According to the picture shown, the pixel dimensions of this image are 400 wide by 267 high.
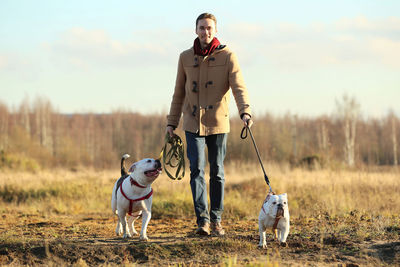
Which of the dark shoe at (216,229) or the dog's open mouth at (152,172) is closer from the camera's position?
the dog's open mouth at (152,172)

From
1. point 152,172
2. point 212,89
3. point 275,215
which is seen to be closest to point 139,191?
point 152,172

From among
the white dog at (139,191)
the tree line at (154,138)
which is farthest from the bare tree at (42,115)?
the white dog at (139,191)

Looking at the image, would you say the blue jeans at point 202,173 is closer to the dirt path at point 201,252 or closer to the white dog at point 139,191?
the dirt path at point 201,252

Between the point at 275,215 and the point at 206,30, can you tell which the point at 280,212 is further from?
the point at 206,30

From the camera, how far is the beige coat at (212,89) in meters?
5.90

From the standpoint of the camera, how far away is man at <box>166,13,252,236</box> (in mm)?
5895

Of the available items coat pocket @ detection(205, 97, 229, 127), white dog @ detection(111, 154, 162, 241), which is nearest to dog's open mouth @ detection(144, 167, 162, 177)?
white dog @ detection(111, 154, 162, 241)

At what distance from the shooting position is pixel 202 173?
237 inches

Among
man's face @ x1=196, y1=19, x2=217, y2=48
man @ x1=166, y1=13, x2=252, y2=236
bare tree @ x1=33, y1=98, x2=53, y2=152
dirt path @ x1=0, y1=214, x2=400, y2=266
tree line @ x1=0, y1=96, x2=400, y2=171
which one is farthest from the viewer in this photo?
bare tree @ x1=33, y1=98, x2=53, y2=152

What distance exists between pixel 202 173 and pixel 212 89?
104 cm

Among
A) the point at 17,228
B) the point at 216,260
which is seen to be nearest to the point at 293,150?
the point at 17,228

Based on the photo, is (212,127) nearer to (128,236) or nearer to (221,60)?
(221,60)

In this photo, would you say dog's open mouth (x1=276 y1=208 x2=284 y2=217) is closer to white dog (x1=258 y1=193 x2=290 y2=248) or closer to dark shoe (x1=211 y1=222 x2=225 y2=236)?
white dog (x1=258 y1=193 x2=290 y2=248)

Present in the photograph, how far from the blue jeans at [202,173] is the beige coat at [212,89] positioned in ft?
0.47
